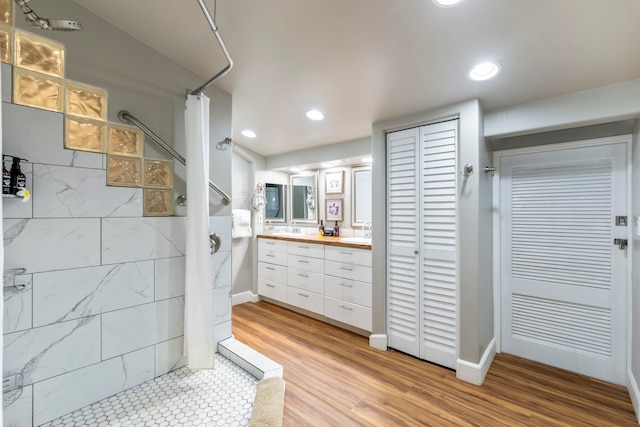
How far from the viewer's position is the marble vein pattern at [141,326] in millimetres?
1623

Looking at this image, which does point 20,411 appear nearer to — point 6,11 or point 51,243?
point 51,243

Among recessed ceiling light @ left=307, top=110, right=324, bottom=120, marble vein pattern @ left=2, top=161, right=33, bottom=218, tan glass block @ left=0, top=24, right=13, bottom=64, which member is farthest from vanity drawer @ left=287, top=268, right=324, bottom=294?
tan glass block @ left=0, top=24, right=13, bottom=64

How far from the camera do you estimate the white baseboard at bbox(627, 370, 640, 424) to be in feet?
5.54

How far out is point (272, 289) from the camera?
3.62 m

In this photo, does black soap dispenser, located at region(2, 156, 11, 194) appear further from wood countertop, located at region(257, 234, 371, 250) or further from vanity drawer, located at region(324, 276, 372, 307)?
vanity drawer, located at region(324, 276, 372, 307)

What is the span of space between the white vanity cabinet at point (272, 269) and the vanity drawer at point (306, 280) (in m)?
0.13

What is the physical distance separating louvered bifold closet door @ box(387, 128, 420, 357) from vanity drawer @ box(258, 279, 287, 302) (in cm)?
145

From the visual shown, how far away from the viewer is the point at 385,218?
2.53 metres

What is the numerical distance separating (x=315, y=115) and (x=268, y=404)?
226cm

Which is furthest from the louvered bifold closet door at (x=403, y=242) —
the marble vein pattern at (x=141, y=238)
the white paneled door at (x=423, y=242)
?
the marble vein pattern at (x=141, y=238)

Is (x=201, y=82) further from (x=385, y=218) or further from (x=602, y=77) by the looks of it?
(x=602, y=77)

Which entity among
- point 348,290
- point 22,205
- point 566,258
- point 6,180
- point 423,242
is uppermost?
point 6,180

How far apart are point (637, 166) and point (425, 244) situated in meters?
1.43

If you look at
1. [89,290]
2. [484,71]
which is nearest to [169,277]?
[89,290]
